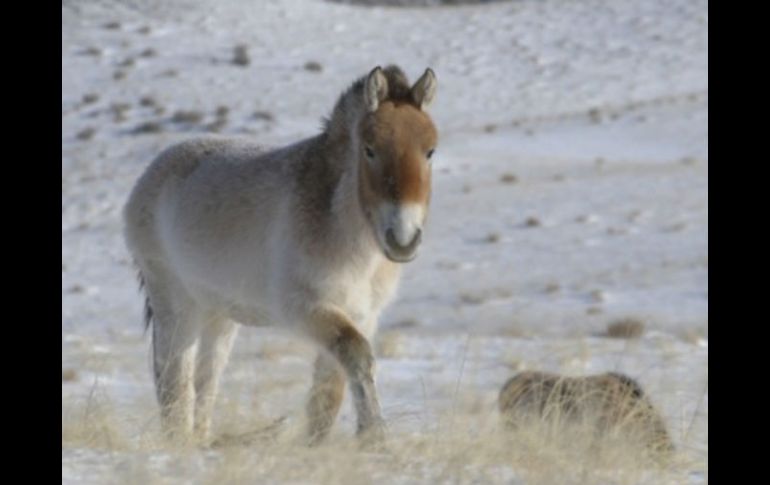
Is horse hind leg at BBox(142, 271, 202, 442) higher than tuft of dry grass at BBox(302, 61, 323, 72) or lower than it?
higher

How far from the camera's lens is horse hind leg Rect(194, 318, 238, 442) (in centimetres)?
833

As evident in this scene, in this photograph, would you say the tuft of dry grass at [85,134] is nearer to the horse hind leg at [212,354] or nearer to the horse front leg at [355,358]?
the horse hind leg at [212,354]

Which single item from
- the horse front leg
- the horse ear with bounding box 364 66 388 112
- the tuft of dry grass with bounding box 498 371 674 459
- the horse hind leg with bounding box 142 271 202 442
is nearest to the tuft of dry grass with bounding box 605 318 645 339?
the tuft of dry grass with bounding box 498 371 674 459

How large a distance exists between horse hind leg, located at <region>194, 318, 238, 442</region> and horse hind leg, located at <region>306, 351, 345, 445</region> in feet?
3.58

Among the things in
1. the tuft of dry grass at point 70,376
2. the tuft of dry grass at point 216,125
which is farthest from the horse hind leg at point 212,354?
the tuft of dry grass at point 216,125

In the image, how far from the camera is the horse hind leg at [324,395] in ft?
22.7

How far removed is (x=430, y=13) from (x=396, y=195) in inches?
1340

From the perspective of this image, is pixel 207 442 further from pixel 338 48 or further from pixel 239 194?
pixel 338 48

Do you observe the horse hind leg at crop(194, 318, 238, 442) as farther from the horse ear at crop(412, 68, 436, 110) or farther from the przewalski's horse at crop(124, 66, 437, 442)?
the horse ear at crop(412, 68, 436, 110)

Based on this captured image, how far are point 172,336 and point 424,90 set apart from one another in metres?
2.25

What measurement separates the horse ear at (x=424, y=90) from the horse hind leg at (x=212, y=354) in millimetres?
2012
